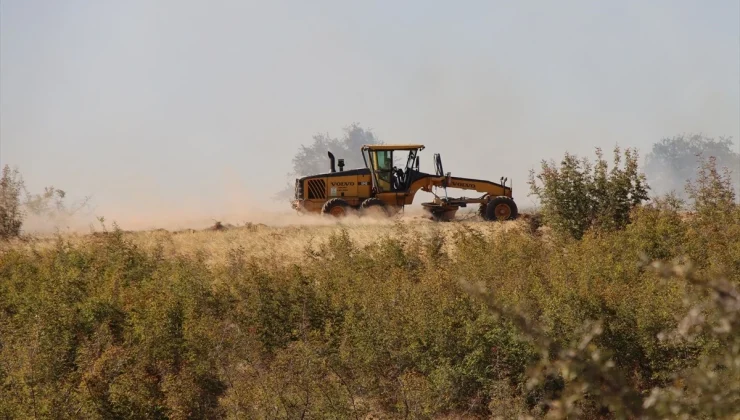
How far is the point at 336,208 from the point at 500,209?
647cm

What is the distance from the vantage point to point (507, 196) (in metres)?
35.3

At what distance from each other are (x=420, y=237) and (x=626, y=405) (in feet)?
69.7

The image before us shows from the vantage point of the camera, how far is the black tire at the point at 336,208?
33.5 metres

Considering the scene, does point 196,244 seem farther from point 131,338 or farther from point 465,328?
point 465,328

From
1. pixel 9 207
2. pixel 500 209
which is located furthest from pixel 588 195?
pixel 9 207

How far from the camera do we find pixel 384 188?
3406cm

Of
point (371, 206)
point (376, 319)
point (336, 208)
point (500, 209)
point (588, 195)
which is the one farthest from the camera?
point (336, 208)

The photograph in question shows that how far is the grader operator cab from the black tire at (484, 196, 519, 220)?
0.09 meters

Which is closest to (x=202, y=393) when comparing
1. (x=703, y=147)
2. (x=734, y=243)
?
(x=734, y=243)

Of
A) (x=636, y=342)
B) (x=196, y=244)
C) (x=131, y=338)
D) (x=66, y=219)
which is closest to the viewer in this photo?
(x=636, y=342)

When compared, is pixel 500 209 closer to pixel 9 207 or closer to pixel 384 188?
pixel 384 188

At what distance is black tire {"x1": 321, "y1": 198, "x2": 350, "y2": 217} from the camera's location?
33.5m

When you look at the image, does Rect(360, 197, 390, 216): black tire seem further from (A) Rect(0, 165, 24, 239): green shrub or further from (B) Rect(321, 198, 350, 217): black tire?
(A) Rect(0, 165, 24, 239): green shrub

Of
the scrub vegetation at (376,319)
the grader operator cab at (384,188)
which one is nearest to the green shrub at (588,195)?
the scrub vegetation at (376,319)
